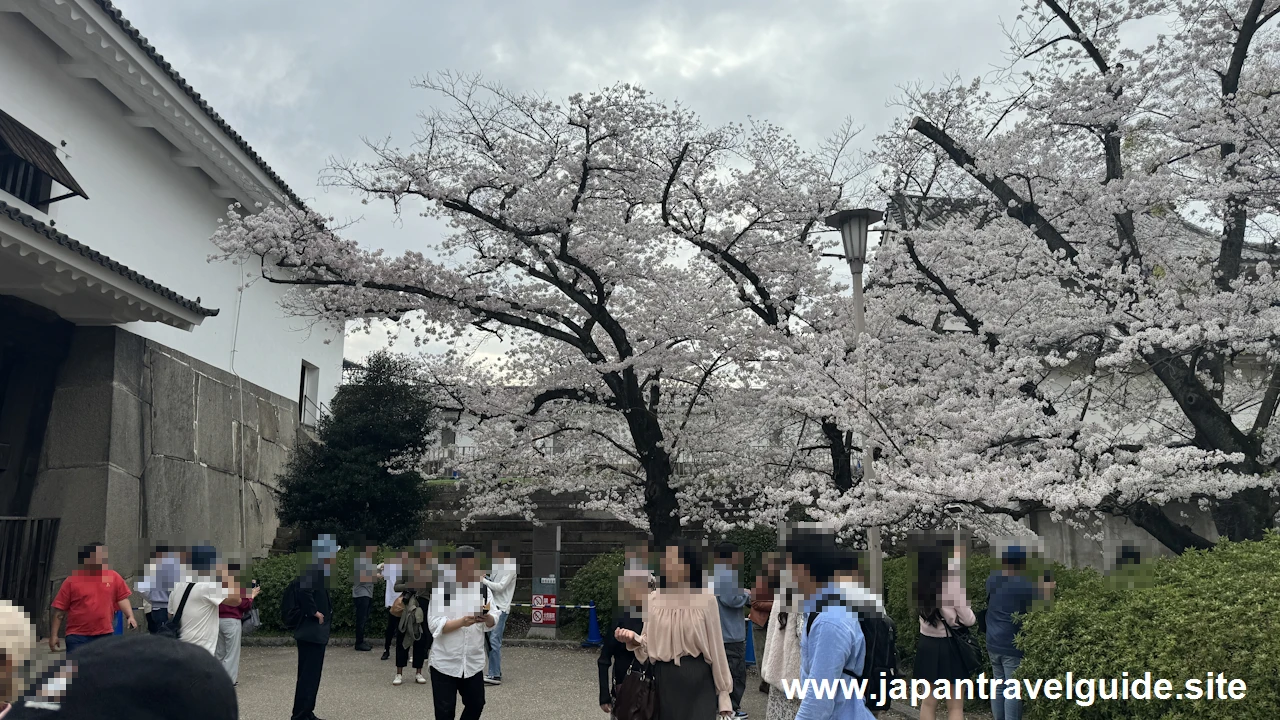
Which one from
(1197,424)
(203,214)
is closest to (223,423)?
(203,214)

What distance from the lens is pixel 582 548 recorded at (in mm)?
15820

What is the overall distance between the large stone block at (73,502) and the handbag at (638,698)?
28.9 feet

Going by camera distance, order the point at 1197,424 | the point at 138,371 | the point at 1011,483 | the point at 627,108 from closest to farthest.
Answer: the point at 1011,483 < the point at 1197,424 < the point at 627,108 < the point at 138,371

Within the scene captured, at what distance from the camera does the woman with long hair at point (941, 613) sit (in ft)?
19.3

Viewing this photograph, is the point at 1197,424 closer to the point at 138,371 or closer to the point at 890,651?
the point at 890,651

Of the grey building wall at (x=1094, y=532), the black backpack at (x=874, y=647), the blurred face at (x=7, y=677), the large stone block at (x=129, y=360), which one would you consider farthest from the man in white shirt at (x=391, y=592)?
the grey building wall at (x=1094, y=532)

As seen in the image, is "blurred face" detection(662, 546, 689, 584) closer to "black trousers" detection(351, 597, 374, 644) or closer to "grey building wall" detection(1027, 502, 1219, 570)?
"black trousers" detection(351, 597, 374, 644)

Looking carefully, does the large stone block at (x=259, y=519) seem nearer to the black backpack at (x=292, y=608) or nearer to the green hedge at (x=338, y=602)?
the green hedge at (x=338, y=602)

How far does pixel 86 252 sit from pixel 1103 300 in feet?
35.6

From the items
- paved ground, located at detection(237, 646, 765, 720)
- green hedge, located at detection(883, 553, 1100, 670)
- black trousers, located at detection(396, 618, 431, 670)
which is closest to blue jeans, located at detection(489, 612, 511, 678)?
paved ground, located at detection(237, 646, 765, 720)

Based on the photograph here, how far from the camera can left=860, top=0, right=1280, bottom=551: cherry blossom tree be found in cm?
769

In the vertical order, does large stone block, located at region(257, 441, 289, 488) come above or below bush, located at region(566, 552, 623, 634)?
above

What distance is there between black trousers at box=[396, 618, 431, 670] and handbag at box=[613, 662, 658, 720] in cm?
538

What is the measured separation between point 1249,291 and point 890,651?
5.88m
